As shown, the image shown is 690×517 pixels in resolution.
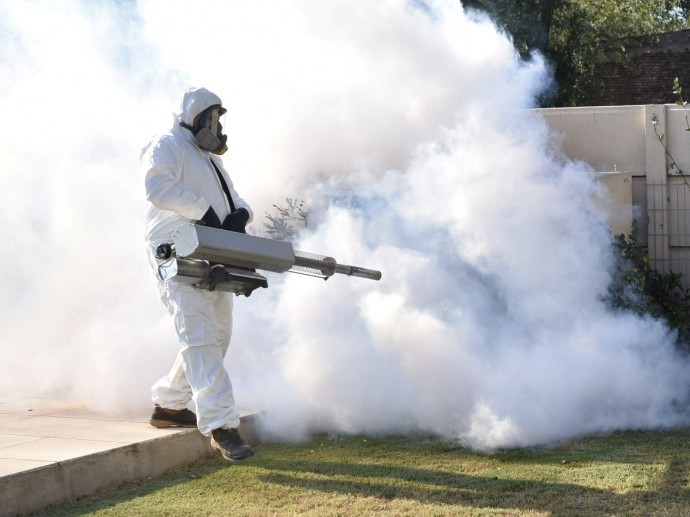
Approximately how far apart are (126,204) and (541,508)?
4.74m

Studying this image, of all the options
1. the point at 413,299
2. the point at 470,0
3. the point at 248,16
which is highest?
the point at 470,0

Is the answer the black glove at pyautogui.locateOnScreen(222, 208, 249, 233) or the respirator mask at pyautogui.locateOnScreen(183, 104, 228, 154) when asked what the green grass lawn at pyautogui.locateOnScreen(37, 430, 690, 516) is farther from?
the respirator mask at pyautogui.locateOnScreen(183, 104, 228, 154)

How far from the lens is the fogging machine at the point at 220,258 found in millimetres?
4887

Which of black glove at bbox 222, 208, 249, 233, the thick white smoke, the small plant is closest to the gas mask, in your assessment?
black glove at bbox 222, 208, 249, 233

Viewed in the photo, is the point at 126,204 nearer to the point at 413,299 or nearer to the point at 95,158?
the point at 95,158

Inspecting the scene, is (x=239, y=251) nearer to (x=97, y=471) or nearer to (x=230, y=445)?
(x=230, y=445)

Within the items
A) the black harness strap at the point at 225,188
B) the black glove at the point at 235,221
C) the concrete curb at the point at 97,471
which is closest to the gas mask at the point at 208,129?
the black harness strap at the point at 225,188

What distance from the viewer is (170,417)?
19.6ft

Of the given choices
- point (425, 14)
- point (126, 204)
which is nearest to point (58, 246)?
point (126, 204)

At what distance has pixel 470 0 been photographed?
59.4 feet

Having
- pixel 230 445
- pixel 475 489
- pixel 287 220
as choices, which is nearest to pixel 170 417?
pixel 230 445

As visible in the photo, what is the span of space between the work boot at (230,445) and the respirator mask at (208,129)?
1587mm

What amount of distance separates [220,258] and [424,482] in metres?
1.55

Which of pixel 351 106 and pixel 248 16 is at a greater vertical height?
pixel 248 16
